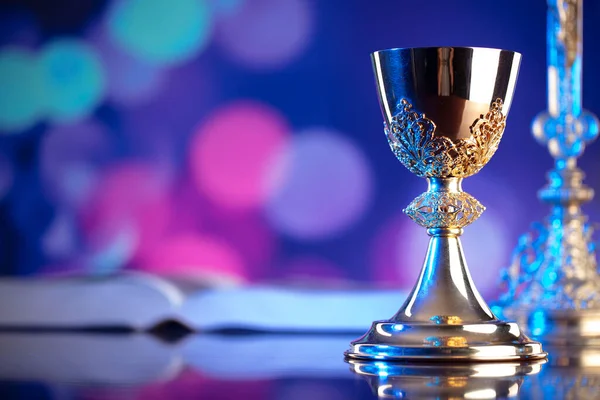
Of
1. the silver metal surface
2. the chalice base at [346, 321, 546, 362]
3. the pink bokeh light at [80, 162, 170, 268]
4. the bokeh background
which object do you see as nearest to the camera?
the silver metal surface

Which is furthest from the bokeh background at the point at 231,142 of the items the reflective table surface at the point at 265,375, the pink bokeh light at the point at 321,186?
the reflective table surface at the point at 265,375

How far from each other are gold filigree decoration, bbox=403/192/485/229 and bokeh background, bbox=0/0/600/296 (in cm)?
144

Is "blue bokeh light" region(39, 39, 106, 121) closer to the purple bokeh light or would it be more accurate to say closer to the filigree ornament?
the purple bokeh light

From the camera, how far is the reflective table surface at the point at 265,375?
2.64 feet

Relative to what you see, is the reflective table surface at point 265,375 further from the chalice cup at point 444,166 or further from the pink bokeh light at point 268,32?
the pink bokeh light at point 268,32

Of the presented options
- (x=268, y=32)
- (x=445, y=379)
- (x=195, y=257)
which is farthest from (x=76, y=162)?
(x=445, y=379)

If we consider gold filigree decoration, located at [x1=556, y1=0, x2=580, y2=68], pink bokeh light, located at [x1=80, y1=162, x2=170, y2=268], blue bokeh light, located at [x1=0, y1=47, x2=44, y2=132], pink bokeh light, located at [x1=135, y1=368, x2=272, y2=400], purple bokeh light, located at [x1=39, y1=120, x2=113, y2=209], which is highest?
blue bokeh light, located at [x1=0, y1=47, x2=44, y2=132]

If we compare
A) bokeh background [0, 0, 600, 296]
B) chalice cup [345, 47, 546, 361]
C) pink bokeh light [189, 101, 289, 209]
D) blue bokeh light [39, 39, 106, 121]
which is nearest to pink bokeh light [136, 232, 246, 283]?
bokeh background [0, 0, 600, 296]

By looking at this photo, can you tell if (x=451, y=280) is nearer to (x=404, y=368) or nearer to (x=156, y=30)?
(x=404, y=368)

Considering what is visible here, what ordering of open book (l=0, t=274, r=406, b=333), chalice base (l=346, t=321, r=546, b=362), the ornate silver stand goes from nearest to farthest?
chalice base (l=346, t=321, r=546, b=362), the ornate silver stand, open book (l=0, t=274, r=406, b=333)

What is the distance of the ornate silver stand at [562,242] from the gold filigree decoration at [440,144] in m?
0.34

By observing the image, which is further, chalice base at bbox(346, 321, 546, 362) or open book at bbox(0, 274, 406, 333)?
open book at bbox(0, 274, 406, 333)

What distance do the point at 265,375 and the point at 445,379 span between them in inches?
7.1

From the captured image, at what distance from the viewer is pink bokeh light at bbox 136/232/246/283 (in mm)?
2596
